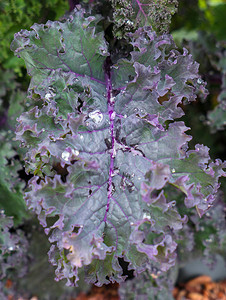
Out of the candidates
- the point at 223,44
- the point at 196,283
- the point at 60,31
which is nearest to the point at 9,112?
the point at 60,31

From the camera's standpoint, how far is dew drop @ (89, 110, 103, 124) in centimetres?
95

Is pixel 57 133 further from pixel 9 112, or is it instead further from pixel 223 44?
pixel 223 44

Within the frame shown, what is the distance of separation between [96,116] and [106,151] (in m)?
0.10

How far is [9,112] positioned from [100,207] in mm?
936

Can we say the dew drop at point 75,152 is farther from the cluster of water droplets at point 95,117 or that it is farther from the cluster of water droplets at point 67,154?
the cluster of water droplets at point 95,117

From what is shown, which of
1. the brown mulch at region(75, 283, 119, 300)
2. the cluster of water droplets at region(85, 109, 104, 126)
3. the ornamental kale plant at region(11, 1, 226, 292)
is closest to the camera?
the ornamental kale plant at region(11, 1, 226, 292)

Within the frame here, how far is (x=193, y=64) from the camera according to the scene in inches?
39.7

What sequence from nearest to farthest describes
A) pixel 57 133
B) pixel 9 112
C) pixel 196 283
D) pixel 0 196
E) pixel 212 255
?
1. pixel 57 133
2. pixel 0 196
3. pixel 9 112
4. pixel 212 255
5. pixel 196 283

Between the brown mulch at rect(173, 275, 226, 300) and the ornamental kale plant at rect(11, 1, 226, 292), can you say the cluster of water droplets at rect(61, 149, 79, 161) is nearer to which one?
the ornamental kale plant at rect(11, 1, 226, 292)

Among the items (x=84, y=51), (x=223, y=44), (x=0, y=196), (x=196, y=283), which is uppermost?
(x=84, y=51)

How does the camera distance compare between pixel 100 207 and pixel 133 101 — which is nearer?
pixel 100 207

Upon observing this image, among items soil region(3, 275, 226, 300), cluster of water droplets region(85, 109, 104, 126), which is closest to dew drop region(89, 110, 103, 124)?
cluster of water droplets region(85, 109, 104, 126)

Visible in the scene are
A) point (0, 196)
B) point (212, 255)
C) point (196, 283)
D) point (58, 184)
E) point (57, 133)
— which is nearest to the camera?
point (58, 184)

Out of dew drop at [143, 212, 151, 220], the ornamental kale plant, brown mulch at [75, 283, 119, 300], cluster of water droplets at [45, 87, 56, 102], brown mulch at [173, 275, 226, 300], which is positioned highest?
cluster of water droplets at [45, 87, 56, 102]
